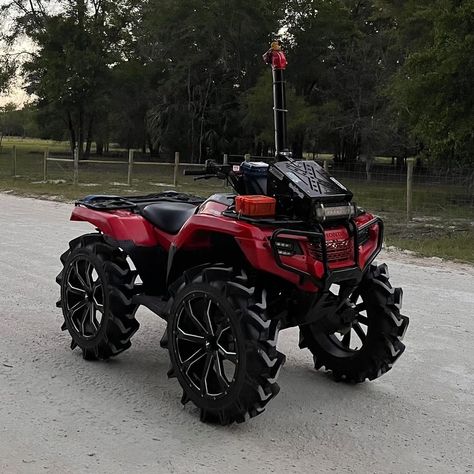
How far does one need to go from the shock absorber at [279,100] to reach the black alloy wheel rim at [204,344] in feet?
3.04

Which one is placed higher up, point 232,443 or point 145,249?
point 145,249

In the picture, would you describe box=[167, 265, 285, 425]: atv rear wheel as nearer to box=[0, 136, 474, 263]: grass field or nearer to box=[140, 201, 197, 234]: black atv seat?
box=[140, 201, 197, 234]: black atv seat

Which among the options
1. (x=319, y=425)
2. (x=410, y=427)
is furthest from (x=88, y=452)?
(x=410, y=427)

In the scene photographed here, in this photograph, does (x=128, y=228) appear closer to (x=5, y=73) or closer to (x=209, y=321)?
(x=209, y=321)

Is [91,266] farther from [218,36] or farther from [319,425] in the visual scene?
[218,36]

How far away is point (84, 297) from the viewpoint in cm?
477

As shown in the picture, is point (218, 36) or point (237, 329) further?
point (218, 36)

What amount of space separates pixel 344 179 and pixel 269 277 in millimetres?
21495

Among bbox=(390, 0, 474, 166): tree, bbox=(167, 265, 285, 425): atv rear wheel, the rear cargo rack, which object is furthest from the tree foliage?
bbox=(167, 265, 285, 425): atv rear wheel

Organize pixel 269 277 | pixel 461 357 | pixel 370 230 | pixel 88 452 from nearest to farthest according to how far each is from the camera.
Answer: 1. pixel 88 452
2. pixel 269 277
3. pixel 370 230
4. pixel 461 357

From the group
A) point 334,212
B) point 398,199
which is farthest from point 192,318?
point 398,199

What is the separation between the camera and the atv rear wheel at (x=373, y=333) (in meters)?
4.23

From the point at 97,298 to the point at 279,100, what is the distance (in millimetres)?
1885

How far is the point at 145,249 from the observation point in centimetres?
451
